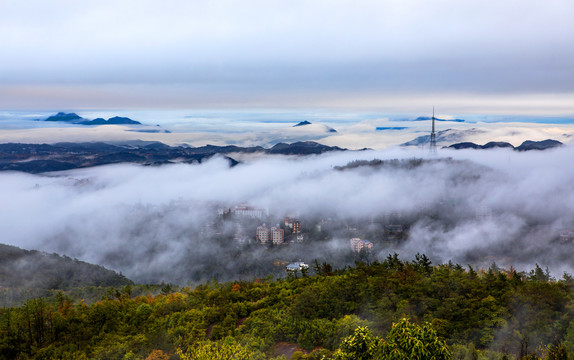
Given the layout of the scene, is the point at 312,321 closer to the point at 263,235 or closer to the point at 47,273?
the point at 47,273

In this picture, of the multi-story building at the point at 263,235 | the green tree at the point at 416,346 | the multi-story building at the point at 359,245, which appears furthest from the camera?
the multi-story building at the point at 263,235

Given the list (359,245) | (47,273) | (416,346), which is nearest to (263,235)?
(359,245)

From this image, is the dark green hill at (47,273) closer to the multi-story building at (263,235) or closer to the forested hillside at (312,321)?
the multi-story building at (263,235)

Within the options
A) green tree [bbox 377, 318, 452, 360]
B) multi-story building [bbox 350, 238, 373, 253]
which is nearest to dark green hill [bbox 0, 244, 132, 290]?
multi-story building [bbox 350, 238, 373, 253]

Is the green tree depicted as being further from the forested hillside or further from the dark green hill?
the dark green hill

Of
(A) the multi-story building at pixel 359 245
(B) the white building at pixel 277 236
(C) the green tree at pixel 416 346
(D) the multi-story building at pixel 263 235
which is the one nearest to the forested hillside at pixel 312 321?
(C) the green tree at pixel 416 346

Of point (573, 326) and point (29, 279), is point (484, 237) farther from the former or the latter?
point (29, 279)

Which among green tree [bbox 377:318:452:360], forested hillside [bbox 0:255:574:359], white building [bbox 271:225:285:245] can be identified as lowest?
white building [bbox 271:225:285:245]

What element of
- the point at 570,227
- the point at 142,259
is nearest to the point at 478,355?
the point at 570,227
